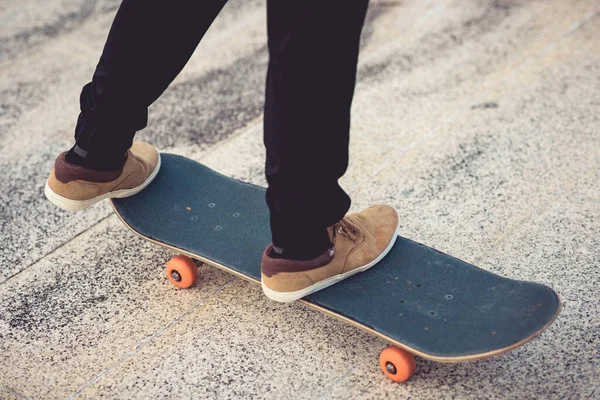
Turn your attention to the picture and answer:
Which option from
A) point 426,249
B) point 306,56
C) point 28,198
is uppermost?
point 306,56

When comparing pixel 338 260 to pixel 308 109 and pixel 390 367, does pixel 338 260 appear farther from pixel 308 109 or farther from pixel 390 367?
pixel 308 109

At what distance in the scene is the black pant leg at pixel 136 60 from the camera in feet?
6.40

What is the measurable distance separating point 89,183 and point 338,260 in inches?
34.5

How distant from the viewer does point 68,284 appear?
238 cm

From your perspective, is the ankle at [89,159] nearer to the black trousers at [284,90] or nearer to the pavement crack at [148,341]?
the black trousers at [284,90]

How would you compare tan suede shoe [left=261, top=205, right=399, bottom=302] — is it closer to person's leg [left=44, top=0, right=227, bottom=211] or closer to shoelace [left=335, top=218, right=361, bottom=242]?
shoelace [left=335, top=218, right=361, bottom=242]

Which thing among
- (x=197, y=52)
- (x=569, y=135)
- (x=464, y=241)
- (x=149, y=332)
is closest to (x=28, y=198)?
(x=149, y=332)

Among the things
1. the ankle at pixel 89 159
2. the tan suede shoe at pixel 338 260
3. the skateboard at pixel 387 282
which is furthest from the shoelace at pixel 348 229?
the ankle at pixel 89 159

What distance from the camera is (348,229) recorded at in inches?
80.4

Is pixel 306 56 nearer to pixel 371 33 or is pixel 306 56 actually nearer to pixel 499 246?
pixel 499 246

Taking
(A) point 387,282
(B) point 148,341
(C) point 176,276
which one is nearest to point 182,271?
(C) point 176,276

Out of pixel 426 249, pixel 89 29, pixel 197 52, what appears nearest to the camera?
pixel 426 249

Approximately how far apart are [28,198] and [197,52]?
63.0 inches

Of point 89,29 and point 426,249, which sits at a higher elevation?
point 426,249
